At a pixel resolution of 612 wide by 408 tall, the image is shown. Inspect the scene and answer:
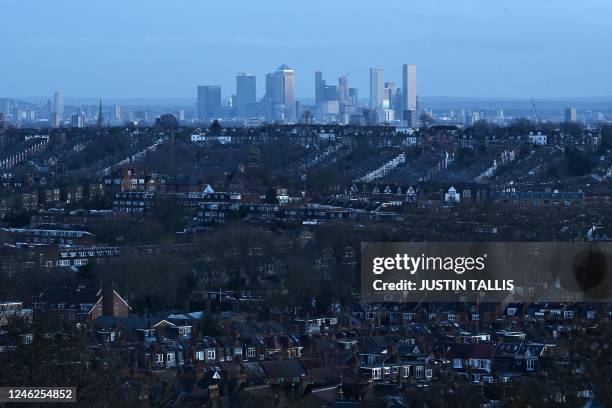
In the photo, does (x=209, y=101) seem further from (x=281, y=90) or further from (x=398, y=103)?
(x=398, y=103)

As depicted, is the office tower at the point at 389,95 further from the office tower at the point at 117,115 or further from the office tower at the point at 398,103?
the office tower at the point at 117,115

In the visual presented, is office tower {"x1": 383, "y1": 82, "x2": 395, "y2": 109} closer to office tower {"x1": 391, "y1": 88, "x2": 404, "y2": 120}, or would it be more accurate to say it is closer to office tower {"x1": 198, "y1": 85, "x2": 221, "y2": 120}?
office tower {"x1": 391, "y1": 88, "x2": 404, "y2": 120}

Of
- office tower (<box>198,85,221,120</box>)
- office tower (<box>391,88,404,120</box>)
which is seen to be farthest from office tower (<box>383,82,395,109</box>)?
office tower (<box>198,85,221,120</box>)

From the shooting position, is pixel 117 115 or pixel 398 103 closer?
pixel 398 103

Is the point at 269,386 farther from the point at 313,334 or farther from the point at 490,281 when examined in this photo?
the point at 490,281

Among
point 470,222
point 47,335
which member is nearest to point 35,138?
point 470,222

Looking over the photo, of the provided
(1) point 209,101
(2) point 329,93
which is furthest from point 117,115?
(2) point 329,93
